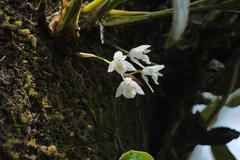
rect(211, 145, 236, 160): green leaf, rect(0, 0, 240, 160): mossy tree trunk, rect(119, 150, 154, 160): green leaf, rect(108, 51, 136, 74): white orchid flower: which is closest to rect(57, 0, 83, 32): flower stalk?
rect(0, 0, 240, 160): mossy tree trunk

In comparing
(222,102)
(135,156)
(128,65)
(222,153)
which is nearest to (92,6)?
(128,65)

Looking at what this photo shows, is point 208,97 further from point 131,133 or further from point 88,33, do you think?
point 88,33

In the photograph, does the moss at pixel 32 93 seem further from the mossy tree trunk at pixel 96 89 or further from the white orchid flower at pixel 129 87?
the white orchid flower at pixel 129 87

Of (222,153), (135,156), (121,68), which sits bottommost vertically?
(222,153)


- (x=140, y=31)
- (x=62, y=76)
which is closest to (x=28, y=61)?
(x=62, y=76)

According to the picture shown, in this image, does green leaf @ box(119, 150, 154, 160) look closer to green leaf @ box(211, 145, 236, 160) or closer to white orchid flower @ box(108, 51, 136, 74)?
white orchid flower @ box(108, 51, 136, 74)

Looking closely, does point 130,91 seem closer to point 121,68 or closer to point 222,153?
point 121,68

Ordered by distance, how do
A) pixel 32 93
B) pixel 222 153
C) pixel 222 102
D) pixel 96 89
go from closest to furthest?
pixel 32 93 < pixel 96 89 < pixel 222 153 < pixel 222 102
